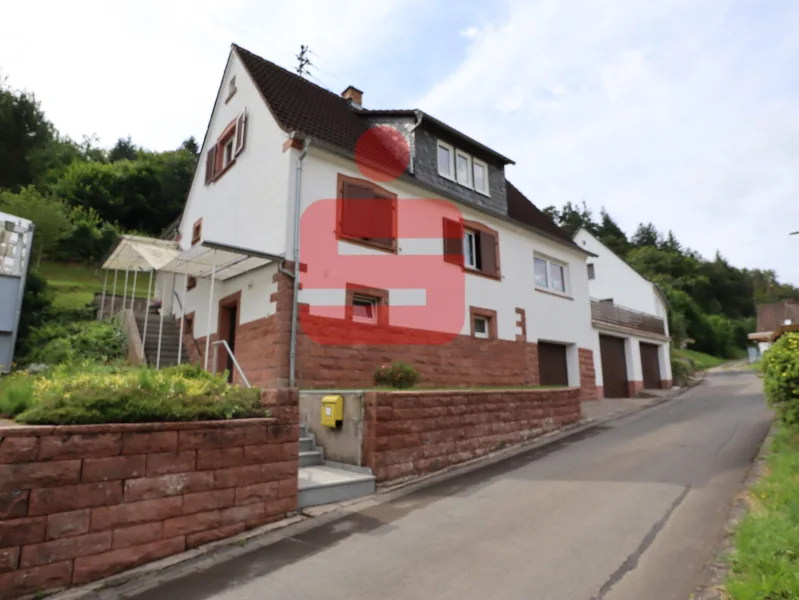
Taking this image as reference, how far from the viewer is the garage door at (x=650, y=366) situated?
22.8m

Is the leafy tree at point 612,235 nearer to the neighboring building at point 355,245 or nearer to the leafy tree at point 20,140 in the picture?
the neighboring building at point 355,245

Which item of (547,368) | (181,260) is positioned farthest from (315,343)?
(547,368)

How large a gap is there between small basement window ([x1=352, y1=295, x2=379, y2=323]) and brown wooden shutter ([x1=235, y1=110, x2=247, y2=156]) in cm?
528

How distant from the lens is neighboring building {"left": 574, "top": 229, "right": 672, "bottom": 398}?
64.9 feet

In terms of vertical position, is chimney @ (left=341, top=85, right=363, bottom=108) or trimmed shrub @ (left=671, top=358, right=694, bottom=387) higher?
chimney @ (left=341, top=85, right=363, bottom=108)

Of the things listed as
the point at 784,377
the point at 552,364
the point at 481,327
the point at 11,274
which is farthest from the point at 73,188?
the point at 784,377

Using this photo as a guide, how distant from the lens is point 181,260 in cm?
1080

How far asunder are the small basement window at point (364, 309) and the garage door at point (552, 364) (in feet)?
23.9

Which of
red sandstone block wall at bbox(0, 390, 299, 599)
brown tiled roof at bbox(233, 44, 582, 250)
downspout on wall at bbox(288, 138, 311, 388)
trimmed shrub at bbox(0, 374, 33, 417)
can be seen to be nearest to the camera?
red sandstone block wall at bbox(0, 390, 299, 599)

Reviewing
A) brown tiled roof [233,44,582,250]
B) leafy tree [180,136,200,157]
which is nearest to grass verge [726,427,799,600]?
brown tiled roof [233,44,582,250]

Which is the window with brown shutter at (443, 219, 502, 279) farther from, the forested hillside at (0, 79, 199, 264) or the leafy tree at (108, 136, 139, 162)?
the leafy tree at (108, 136, 139, 162)

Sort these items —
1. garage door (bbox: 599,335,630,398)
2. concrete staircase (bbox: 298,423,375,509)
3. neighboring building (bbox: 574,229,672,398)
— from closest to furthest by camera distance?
concrete staircase (bbox: 298,423,375,509), garage door (bbox: 599,335,630,398), neighboring building (bbox: 574,229,672,398)

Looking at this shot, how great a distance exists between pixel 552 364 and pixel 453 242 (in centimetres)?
622

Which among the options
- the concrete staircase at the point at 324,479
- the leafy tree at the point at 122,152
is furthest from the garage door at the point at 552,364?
the leafy tree at the point at 122,152
